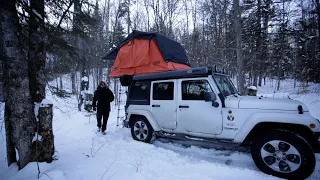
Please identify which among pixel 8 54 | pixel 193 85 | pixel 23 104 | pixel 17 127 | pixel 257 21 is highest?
pixel 257 21

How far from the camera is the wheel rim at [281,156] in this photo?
3432 mm

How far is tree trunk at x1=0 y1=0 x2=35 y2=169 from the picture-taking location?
128 inches

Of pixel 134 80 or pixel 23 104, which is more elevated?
pixel 134 80

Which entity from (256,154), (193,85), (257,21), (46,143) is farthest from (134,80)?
(257,21)

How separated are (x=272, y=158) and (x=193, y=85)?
7.89 ft

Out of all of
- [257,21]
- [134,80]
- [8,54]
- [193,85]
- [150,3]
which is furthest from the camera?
[150,3]

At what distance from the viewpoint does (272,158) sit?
362 centimetres

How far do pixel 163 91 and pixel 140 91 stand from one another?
97cm

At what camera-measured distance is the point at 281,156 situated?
3.54 meters

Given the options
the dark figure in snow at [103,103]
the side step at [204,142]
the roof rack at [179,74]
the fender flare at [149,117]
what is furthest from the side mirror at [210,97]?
the dark figure in snow at [103,103]

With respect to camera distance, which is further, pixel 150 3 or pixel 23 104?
pixel 150 3

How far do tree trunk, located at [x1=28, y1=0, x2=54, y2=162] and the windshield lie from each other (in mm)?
4037

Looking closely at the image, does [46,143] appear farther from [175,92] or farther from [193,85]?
[193,85]

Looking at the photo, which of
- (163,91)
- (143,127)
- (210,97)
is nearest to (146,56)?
(163,91)
